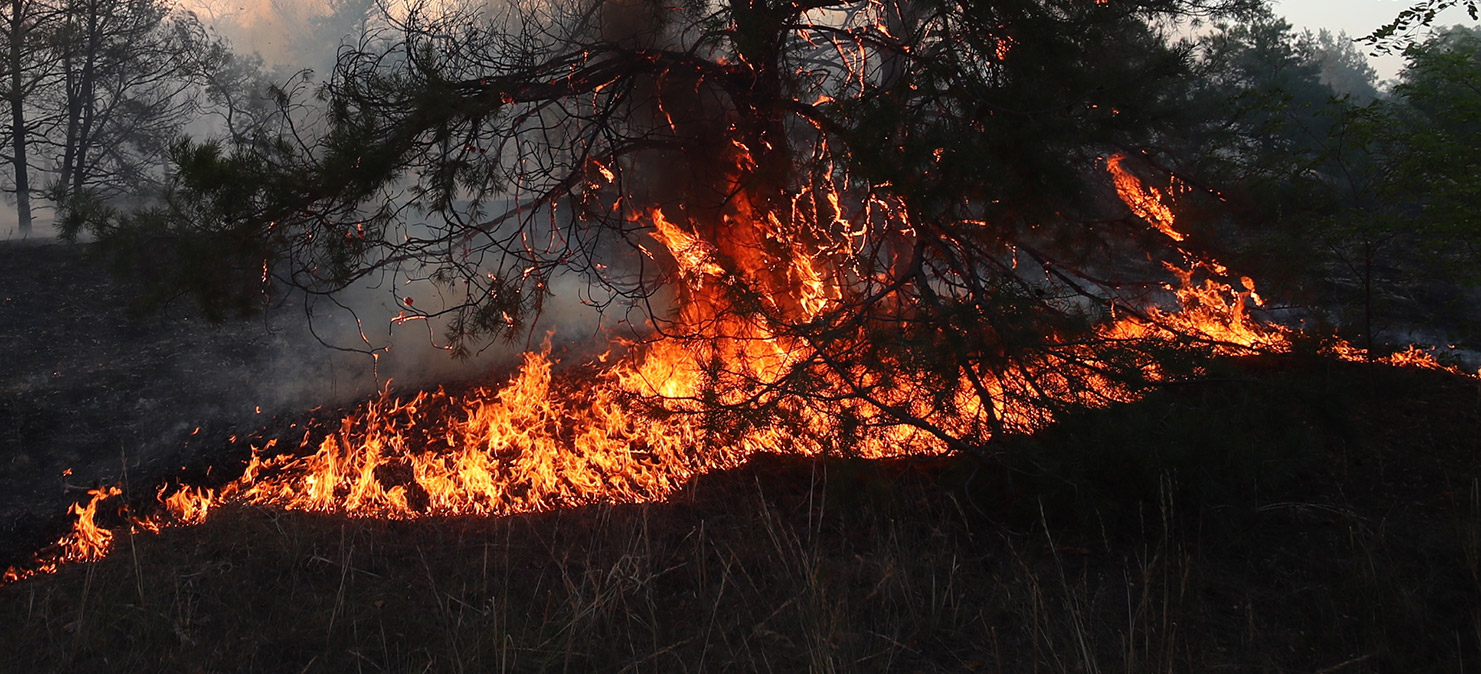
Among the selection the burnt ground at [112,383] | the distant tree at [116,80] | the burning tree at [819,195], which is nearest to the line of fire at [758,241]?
the burning tree at [819,195]

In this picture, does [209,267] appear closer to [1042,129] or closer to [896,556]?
[896,556]

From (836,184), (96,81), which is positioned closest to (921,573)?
(836,184)

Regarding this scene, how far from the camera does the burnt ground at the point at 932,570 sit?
344 cm

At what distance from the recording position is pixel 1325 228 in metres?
6.47

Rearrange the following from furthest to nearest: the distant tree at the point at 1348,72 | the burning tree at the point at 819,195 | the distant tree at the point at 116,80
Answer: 1. the distant tree at the point at 1348,72
2. the distant tree at the point at 116,80
3. the burning tree at the point at 819,195

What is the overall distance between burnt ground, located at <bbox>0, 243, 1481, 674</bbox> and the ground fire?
0.30 metres

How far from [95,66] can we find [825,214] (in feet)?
50.2

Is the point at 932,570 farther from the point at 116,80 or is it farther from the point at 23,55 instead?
the point at 116,80

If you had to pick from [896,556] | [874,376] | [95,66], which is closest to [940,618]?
[896,556]

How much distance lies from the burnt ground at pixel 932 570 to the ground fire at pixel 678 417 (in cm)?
30

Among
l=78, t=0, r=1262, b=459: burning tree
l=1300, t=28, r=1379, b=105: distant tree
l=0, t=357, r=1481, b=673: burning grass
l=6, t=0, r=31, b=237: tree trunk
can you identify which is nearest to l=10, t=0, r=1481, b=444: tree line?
l=78, t=0, r=1262, b=459: burning tree

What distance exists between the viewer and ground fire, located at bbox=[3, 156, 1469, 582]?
15.2 ft

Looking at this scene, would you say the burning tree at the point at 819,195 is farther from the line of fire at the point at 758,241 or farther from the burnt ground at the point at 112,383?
the burnt ground at the point at 112,383

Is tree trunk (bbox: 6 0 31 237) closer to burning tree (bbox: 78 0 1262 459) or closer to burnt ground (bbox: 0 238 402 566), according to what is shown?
burnt ground (bbox: 0 238 402 566)
